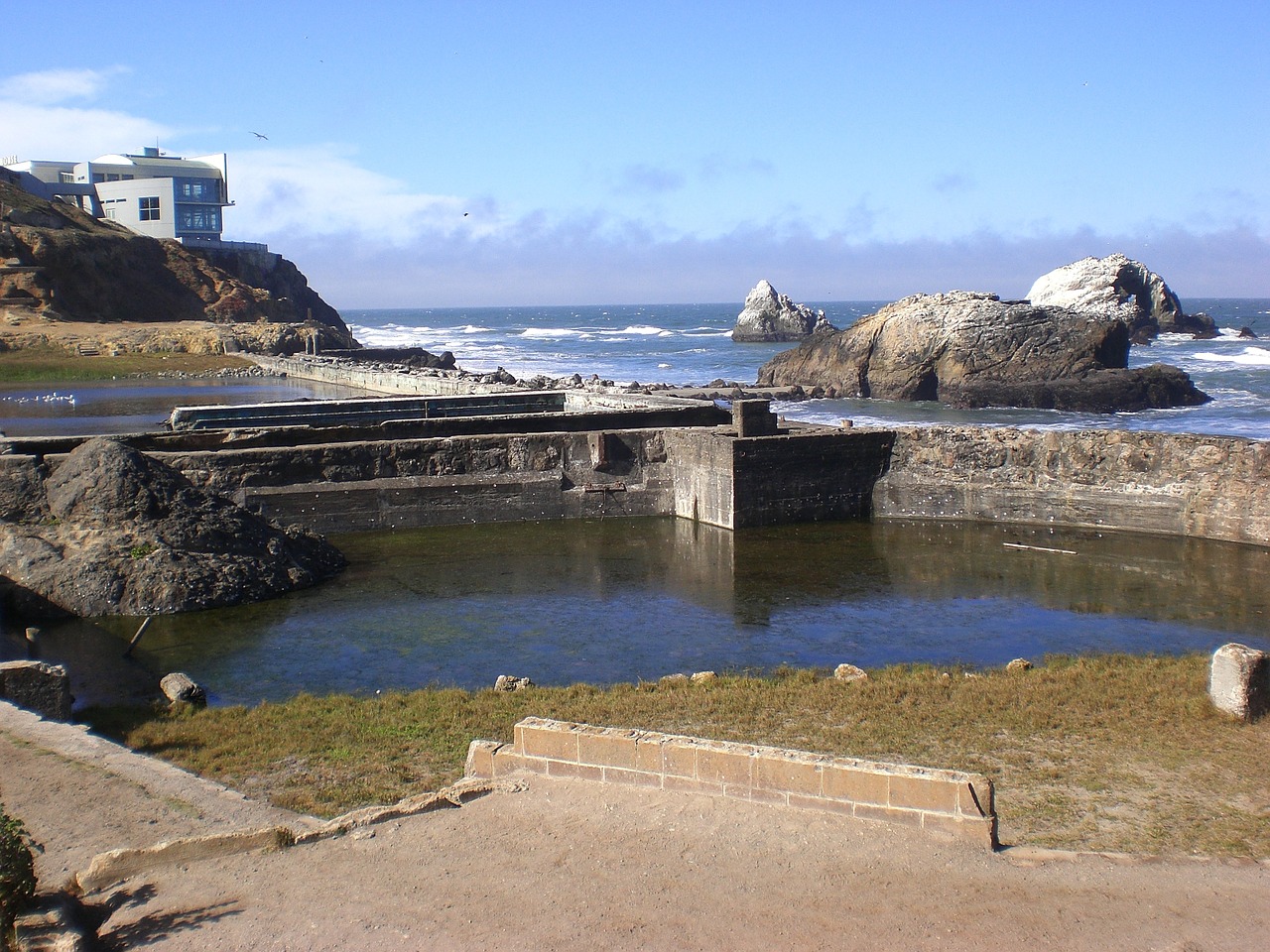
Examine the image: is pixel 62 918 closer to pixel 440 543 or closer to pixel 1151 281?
pixel 440 543

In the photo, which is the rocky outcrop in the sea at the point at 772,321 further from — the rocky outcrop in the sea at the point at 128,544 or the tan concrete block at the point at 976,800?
the tan concrete block at the point at 976,800

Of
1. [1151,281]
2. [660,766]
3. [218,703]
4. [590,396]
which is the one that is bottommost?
[218,703]

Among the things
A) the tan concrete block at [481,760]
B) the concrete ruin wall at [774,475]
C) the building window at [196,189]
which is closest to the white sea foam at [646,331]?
the building window at [196,189]

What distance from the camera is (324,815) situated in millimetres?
7102

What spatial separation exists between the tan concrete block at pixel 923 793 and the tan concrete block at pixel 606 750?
1.47 meters

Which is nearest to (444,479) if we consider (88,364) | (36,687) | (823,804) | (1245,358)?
(36,687)

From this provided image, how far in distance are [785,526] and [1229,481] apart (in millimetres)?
6372

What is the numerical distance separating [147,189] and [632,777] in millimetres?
78768

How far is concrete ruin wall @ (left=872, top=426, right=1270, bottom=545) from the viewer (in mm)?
16734

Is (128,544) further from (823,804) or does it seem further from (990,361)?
(990,361)

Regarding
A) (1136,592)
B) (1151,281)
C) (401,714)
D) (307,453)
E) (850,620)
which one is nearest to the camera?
(401,714)

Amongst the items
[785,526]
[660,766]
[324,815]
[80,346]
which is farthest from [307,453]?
[80,346]

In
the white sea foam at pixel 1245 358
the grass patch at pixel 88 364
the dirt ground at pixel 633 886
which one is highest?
the white sea foam at pixel 1245 358

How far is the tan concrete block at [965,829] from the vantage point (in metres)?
5.81
